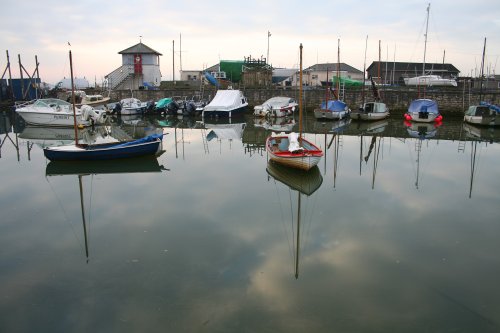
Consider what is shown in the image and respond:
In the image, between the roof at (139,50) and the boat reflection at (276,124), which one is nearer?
the boat reflection at (276,124)

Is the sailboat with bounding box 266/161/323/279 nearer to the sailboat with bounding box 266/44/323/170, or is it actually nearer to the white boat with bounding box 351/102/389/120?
the sailboat with bounding box 266/44/323/170

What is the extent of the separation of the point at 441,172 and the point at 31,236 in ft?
44.6

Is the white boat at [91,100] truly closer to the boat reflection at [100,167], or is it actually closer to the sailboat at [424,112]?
the boat reflection at [100,167]

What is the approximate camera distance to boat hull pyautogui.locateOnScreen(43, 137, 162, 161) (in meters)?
16.3

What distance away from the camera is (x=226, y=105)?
37062 millimetres

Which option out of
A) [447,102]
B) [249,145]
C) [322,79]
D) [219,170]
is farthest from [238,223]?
[322,79]

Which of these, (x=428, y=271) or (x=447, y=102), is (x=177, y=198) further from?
(x=447, y=102)

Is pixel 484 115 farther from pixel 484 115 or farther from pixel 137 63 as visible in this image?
pixel 137 63

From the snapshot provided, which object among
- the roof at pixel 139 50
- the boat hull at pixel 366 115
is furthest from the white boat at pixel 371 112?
the roof at pixel 139 50

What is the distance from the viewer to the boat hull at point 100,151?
1630cm

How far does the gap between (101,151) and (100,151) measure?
37mm

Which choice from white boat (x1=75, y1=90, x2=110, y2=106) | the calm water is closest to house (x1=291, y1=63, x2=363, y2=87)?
white boat (x1=75, y1=90, x2=110, y2=106)

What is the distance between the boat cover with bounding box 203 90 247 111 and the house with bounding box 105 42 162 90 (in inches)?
685

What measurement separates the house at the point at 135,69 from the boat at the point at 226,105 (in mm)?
17608
